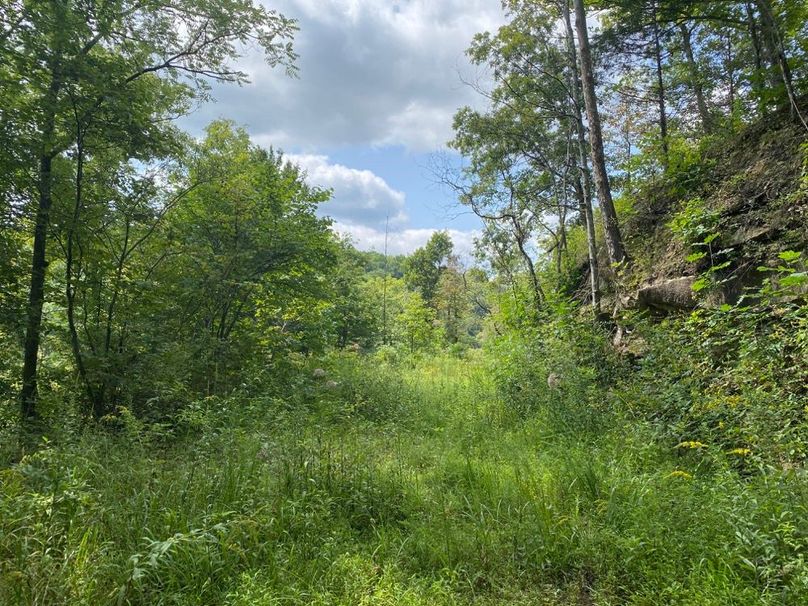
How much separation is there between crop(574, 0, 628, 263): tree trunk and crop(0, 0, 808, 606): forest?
0.04 m

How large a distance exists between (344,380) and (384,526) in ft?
16.8

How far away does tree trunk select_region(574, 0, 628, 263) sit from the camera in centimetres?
670

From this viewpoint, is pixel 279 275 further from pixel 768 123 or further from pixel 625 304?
pixel 768 123

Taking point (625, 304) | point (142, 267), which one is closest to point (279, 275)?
point (142, 267)

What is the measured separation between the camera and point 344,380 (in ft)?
27.2

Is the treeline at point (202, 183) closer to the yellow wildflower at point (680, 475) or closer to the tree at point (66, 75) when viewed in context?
the tree at point (66, 75)

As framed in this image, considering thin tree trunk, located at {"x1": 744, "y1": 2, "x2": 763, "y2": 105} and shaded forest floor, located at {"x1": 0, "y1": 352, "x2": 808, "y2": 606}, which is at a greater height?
thin tree trunk, located at {"x1": 744, "y1": 2, "x2": 763, "y2": 105}

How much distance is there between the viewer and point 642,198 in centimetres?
737

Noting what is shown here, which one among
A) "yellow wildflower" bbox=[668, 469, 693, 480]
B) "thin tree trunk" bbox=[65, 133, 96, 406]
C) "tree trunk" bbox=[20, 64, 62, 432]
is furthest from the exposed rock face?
"tree trunk" bbox=[20, 64, 62, 432]

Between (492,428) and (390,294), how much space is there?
2001 centimetres

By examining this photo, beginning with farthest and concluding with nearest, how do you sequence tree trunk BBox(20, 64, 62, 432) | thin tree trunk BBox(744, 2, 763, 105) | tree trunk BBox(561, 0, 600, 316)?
tree trunk BBox(561, 0, 600, 316) → thin tree trunk BBox(744, 2, 763, 105) → tree trunk BBox(20, 64, 62, 432)

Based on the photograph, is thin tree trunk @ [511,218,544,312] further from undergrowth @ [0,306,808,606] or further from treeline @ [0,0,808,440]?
undergrowth @ [0,306,808,606]

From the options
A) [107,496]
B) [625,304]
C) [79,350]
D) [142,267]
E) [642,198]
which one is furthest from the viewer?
[642,198]

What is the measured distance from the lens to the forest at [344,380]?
2.57 m
